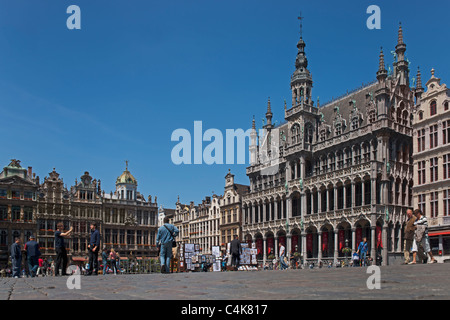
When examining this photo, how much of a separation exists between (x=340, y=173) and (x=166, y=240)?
35.7m

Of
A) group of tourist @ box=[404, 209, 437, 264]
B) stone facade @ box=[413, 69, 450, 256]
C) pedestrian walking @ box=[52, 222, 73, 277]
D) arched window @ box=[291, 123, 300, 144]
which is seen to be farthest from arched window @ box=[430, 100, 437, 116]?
pedestrian walking @ box=[52, 222, 73, 277]

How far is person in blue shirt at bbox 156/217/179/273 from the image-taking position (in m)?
18.5

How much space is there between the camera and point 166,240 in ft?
61.6

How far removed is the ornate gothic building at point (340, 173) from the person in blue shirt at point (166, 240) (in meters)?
31.7

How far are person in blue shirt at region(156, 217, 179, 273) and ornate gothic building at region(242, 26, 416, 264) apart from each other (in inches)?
1249

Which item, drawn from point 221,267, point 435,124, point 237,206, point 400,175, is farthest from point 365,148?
point 237,206

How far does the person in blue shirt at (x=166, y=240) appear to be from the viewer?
730 inches

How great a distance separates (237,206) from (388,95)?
2821cm

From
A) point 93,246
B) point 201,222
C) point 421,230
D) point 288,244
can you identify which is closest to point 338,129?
point 288,244

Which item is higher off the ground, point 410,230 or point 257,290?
point 410,230

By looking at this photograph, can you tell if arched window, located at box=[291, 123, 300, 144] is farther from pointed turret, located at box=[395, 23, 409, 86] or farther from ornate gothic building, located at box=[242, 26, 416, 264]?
pointed turret, located at box=[395, 23, 409, 86]

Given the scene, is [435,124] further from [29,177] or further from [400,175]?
[29,177]

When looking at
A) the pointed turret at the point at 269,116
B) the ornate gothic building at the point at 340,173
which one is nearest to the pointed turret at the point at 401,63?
the ornate gothic building at the point at 340,173

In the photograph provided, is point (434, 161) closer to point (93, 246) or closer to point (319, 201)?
point (319, 201)
